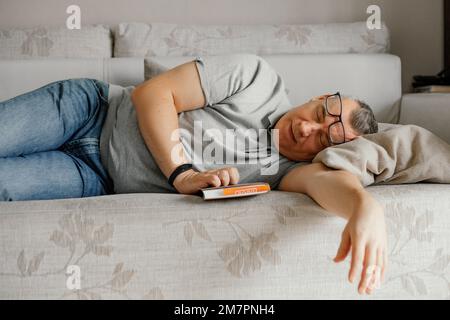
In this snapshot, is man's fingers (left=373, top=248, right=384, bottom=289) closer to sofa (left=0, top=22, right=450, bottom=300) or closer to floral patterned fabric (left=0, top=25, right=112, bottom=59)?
sofa (left=0, top=22, right=450, bottom=300)

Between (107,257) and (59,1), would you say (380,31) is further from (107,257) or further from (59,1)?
(107,257)

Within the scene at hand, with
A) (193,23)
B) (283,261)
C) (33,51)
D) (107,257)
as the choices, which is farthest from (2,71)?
(283,261)

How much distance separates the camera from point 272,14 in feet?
7.27

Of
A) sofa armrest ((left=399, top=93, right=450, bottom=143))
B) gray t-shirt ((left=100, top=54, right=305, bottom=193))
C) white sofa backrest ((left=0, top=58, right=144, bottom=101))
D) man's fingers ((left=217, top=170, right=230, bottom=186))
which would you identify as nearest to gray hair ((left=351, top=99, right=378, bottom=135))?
gray t-shirt ((left=100, top=54, right=305, bottom=193))

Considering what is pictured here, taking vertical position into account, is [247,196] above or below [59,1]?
below

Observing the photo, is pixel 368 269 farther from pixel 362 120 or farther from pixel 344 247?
pixel 362 120

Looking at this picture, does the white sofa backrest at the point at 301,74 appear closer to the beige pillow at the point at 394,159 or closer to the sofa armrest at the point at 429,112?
the sofa armrest at the point at 429,112

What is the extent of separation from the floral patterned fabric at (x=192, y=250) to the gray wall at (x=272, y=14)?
1316 millimetres

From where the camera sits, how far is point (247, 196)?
106cm

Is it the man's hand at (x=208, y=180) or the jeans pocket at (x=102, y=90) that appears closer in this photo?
the man's hand at (x=208, y=180)

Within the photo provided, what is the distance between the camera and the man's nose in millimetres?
1282

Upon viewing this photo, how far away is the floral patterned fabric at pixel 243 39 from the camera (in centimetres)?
193

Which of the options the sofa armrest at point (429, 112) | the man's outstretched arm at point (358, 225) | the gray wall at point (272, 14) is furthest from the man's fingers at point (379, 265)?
the gray wall at point (272, 14)

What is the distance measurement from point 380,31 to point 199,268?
4.59 ft
